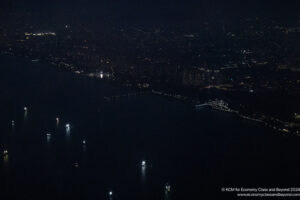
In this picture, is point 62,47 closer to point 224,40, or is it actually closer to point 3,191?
point 224,40

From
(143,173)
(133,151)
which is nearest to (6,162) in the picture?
(133,151)

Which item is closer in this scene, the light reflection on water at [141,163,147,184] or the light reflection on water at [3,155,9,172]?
the light reflection on water at [141,163,147,184]

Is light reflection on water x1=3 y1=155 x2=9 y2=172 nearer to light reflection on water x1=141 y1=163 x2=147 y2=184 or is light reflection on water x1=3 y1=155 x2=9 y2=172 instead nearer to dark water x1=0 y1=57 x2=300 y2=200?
dark water x1=0 y1=57 x2=300 y2=200

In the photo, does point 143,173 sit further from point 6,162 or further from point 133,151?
point 6,162

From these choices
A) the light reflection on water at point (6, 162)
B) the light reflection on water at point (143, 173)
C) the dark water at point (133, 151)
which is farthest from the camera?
the light reflection on water at point (6, 162)

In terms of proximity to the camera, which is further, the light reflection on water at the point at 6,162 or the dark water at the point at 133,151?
the light reflection on water at the point at 6,162

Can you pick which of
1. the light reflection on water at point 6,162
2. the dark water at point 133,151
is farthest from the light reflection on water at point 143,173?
the light reflection on water at point 6,162

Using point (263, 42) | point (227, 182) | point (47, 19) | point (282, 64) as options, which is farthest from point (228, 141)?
point (47, 19)

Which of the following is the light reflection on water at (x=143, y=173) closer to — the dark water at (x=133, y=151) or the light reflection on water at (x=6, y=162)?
the dark water at (x=133, y=151)

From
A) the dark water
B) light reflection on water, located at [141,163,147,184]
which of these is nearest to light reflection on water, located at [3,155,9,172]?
the dark water
